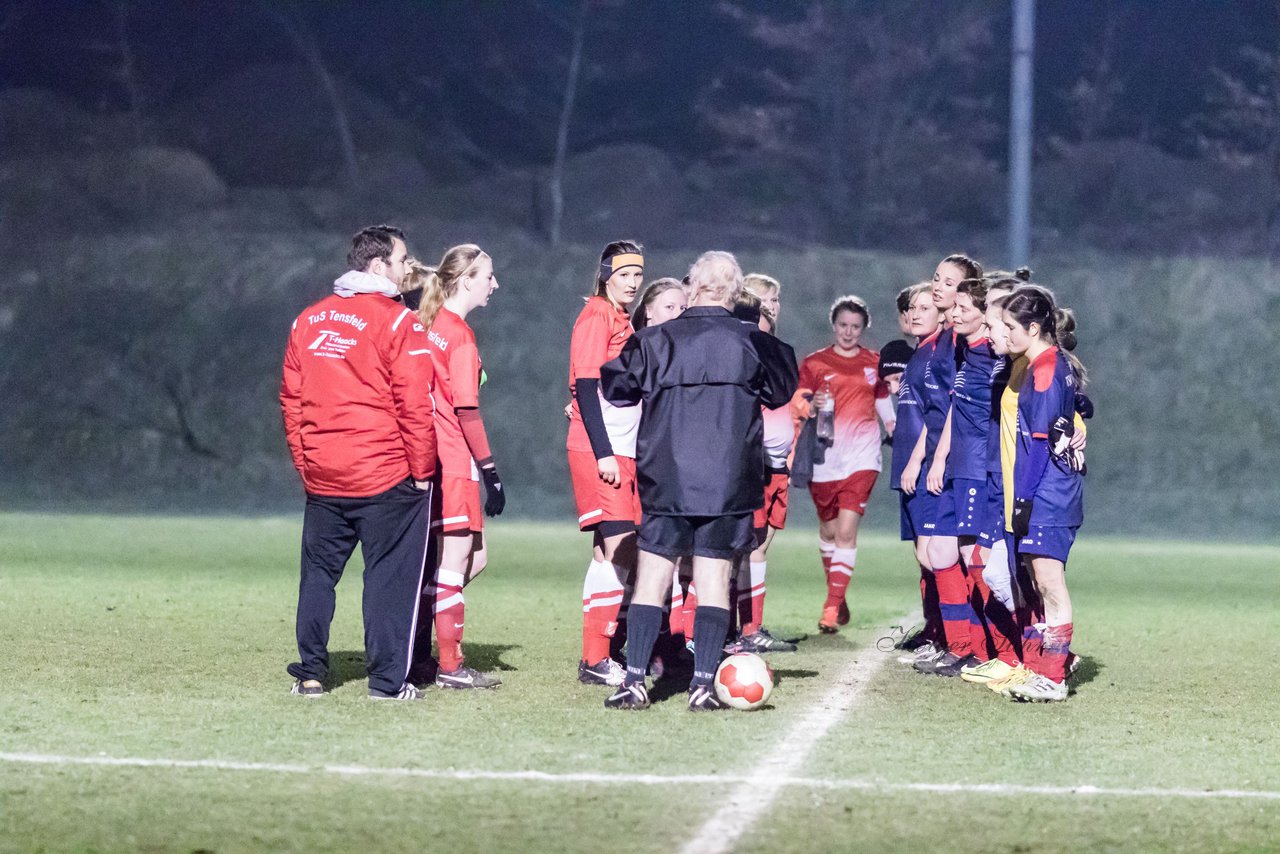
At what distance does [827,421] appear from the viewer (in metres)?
10.1

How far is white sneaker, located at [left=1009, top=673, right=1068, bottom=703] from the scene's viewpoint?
7.27 m

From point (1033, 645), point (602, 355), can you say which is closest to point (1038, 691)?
point (1033, 645)

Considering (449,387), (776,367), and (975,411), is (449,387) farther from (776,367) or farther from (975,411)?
(975,411)

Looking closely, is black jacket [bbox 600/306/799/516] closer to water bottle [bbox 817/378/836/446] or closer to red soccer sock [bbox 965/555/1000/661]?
red soccer sock [bbox 965/555/1000/661]

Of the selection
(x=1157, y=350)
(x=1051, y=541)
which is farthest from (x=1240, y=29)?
(x=1051, y=541)

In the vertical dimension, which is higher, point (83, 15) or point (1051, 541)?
point (83, 15)

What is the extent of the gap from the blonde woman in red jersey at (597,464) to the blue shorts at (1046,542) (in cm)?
161

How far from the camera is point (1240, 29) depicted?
3488 centimetres

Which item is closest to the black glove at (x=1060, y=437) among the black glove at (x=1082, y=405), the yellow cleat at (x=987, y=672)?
the black glove at (x=1082, y=405)

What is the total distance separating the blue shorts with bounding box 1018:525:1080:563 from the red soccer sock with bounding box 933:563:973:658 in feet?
3.88

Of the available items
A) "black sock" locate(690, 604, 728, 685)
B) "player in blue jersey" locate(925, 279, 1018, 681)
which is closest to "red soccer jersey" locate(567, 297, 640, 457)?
"black sock" locate(690, 604, 728, 685)

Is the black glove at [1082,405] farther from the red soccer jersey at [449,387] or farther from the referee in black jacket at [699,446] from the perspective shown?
the red soccer jersey at [449,387]

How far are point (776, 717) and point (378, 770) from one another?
1.81m

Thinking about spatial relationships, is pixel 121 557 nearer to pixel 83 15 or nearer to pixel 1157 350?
pixel 1157 350
